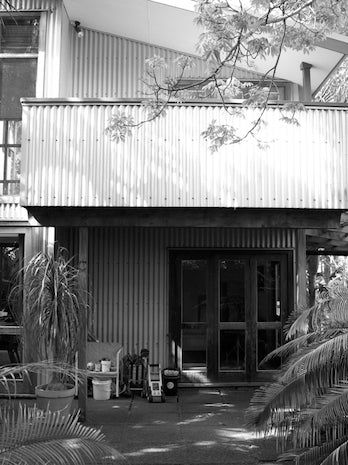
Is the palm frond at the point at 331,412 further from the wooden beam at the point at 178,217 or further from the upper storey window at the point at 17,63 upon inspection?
the upper storey window at the point at 17,63

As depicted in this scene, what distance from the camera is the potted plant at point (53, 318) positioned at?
7270mm

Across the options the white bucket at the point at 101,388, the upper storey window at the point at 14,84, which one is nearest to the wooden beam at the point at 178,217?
the upper storey window at the point at 14,84

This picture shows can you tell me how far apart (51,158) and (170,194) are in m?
1.71

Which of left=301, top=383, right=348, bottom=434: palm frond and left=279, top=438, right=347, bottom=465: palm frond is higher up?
left=301, top=383, right=348, bottom=434: palm frond

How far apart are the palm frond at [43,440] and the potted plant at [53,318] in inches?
151

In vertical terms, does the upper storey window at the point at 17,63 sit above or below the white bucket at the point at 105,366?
above

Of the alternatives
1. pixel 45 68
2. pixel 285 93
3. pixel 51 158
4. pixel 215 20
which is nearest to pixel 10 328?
pixel 51 158

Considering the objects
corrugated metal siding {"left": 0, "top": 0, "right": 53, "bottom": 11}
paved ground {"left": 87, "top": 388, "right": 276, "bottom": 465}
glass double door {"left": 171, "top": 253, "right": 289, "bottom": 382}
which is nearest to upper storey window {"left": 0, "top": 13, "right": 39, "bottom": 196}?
corrugated metal siding {"left": 0, "top": 0, "right": 53, "bottom": 11}

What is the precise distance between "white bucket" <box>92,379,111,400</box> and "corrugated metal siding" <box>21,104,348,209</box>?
9.57 ft

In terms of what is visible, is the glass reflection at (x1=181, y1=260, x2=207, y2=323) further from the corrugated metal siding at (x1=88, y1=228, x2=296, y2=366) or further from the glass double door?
the corrugated metal siding at (x1=88, y1=228, x2=296, y2=366)

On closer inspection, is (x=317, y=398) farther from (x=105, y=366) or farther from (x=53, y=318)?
(x=105, y=366)

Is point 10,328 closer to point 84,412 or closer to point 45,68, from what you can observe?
point 84,412

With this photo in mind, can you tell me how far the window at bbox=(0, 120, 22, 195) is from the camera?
9789mm

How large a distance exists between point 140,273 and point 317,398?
5.78 meters
